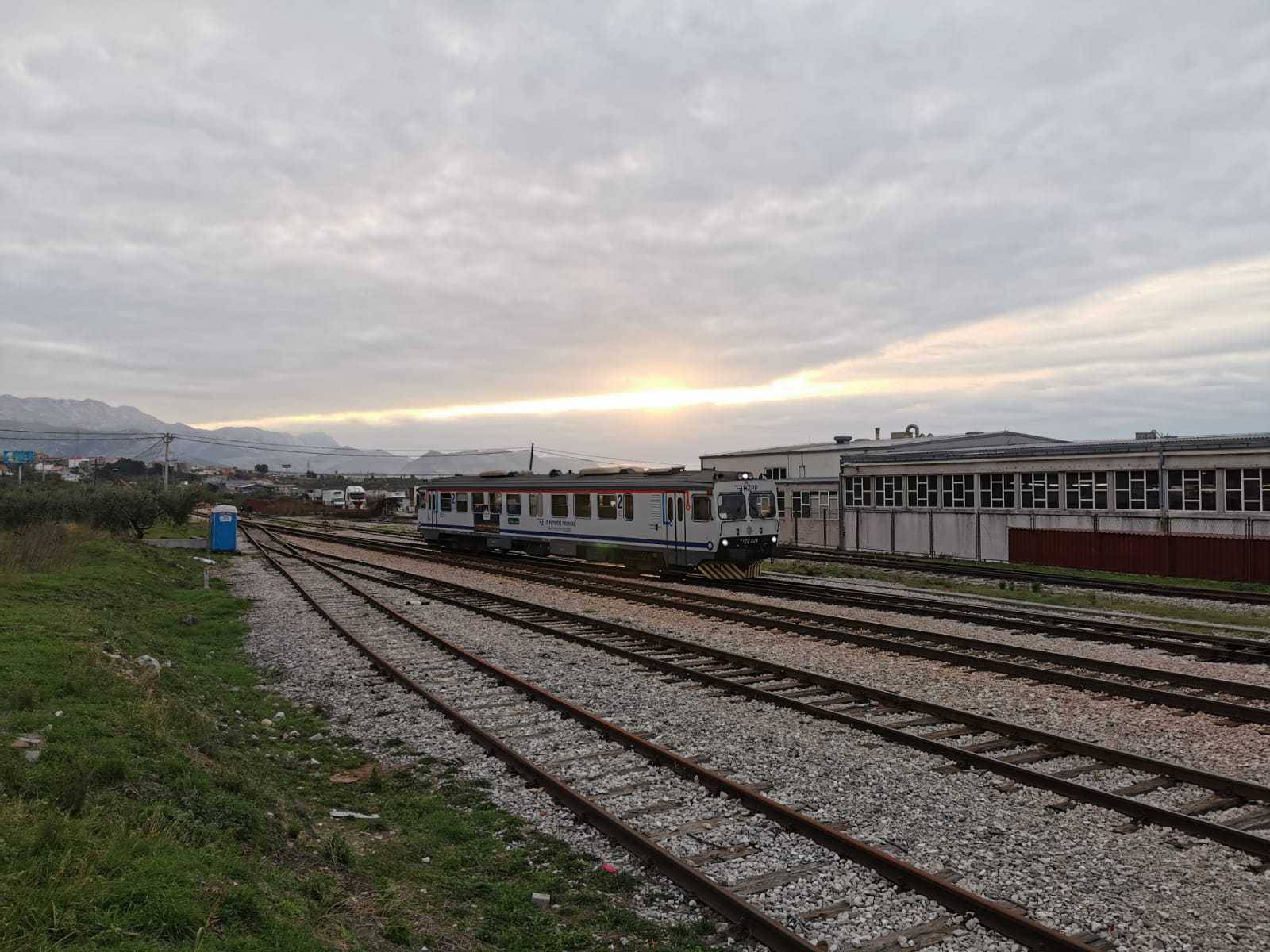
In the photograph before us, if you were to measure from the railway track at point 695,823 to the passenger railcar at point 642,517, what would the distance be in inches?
489

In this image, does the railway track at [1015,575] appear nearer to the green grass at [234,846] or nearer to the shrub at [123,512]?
the green grass at [234,846]

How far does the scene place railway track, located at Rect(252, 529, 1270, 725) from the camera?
10.6m

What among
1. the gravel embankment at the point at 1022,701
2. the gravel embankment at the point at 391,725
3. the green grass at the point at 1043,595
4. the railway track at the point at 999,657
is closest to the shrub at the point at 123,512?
the gravel embankment at the point at 391,725

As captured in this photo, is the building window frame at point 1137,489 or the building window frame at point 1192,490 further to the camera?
the building window frame at point 1137,489

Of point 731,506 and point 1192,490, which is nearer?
point 731,506

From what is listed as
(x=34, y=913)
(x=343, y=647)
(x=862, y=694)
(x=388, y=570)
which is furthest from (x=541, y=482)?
(x=34, y=913)

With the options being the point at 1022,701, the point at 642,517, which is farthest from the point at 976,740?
the point at 642,517

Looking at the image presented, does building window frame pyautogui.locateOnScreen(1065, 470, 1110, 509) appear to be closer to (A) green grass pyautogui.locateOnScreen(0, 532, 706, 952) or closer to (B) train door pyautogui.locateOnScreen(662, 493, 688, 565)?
(B) train door pyautogui.locateOnScreen(662, 493, 688, 565)

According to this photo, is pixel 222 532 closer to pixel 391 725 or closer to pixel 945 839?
pixel 391 725

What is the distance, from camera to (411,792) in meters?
7.95

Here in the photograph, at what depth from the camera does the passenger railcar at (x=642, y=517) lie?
78.1 feet

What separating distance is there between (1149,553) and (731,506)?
51.9 feet

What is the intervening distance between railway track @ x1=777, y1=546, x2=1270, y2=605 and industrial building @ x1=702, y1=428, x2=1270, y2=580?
1843 millimetres

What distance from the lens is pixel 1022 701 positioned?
35.4 ft
